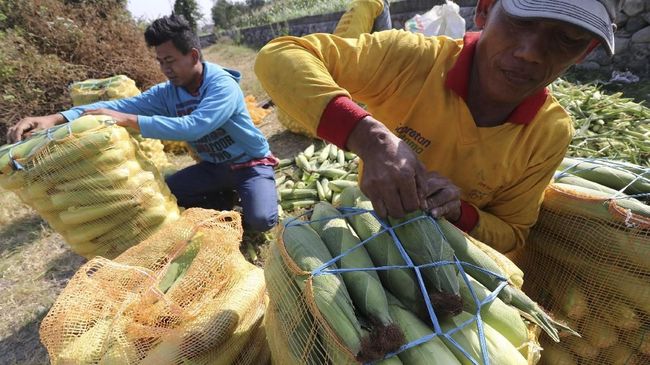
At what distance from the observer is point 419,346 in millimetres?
1125

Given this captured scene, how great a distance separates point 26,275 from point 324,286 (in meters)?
3.89

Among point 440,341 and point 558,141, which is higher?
point 558,141

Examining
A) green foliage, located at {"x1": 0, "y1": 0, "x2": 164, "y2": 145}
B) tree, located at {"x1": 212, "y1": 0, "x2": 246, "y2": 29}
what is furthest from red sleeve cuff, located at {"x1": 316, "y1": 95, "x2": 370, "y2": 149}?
tree, located at {"x1": 212, "y1": 0, "x2": 246, "y2": 29}

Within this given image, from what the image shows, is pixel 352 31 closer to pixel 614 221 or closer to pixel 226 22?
pixel 614 221

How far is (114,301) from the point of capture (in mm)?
1861

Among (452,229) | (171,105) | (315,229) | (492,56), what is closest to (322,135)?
(315,229)

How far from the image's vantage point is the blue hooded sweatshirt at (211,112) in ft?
11.3

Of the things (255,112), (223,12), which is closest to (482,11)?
(255,112)

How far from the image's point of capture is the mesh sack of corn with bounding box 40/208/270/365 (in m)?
1.66

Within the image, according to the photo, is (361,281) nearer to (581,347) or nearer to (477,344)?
(477,344)

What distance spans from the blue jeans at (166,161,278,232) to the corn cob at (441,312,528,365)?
2.75 metres

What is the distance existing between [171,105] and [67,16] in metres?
5.22

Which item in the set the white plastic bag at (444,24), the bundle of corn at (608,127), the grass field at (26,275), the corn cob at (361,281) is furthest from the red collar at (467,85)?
the white plastic bag at (444,24)

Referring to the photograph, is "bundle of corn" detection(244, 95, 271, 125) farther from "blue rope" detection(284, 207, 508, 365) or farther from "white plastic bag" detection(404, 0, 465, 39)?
"blue rope" detection(284, 207, 508, 365)
